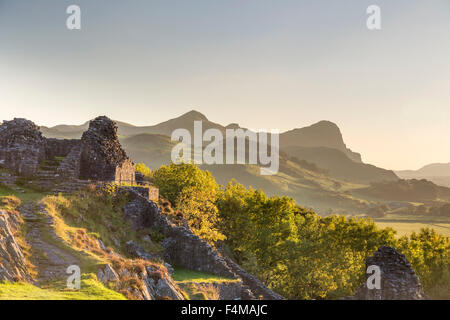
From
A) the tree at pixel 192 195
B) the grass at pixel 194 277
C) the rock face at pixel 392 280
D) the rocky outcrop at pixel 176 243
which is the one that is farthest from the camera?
the tree at pixel 192 195

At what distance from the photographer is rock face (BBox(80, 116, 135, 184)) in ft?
106

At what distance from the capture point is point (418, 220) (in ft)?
625

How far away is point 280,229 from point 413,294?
68.4ft

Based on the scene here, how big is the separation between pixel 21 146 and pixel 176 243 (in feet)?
52.4

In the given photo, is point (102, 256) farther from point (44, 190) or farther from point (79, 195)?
point (44, 190)

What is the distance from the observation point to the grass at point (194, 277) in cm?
2436

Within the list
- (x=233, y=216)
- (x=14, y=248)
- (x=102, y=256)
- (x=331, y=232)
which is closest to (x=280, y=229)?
(x=233, y=216)

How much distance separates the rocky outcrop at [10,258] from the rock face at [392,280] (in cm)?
3053

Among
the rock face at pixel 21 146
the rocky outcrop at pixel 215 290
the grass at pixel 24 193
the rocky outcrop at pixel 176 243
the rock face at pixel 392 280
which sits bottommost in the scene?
the rock face at pixel 392 280

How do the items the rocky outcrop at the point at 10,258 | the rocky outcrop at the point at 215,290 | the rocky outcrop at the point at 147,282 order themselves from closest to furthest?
the rocky outcrop at the point at 10,258
the rocky outcrop at the point at 147,282
the rocky outcrop at the point at 215,290

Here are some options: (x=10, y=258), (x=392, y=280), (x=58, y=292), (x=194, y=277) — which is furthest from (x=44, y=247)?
(x=392, y=280)

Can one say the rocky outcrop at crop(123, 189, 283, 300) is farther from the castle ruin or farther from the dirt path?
the dirt path

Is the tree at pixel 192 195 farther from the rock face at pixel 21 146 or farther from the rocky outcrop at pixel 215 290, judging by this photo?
the rock face at pixel 21 146

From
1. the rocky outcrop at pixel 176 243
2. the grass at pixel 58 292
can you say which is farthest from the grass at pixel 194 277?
the grass at pixel 58 292
